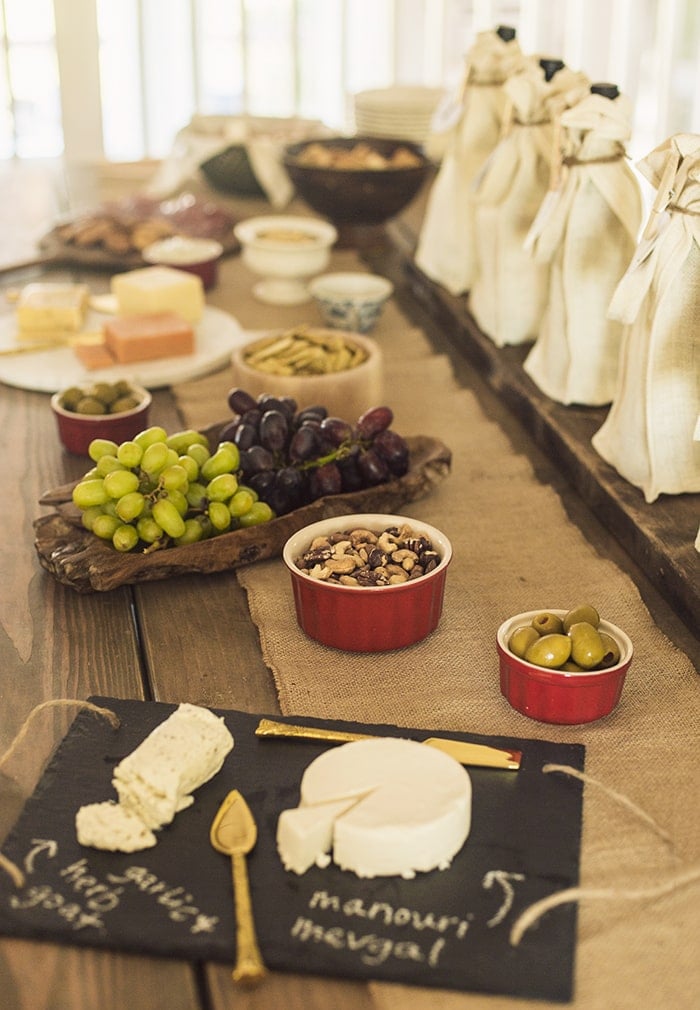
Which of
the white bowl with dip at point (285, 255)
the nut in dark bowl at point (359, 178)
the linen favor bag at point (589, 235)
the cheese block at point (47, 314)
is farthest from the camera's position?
the nut in dark bowl at point (359, 178)

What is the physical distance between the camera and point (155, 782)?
773mm

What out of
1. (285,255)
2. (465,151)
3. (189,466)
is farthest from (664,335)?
(285,255)

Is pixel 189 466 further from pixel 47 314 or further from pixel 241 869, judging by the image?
pixel 47 314

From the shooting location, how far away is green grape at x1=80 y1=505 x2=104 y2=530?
1.11 m

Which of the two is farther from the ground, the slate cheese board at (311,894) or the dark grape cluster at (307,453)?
the dark grape cluster at (307,453)

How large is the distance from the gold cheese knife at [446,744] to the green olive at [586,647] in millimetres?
101

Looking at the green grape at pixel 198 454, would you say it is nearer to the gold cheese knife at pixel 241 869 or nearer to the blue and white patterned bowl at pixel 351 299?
the gold cheese knife at pixel 241 869

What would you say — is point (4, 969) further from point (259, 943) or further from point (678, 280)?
point (678, 280)

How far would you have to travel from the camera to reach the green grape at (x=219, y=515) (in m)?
1.12

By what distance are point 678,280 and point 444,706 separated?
1.59 ft

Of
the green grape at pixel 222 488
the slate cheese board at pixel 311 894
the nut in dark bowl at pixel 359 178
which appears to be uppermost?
the nut in dark bowl at pixel 359 178

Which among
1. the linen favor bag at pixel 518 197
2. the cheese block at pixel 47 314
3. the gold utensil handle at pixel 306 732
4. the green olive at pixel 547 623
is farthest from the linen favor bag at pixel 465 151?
the gold utensil handle at pixel 306 732

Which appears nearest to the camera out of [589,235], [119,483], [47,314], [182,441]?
[119,483]

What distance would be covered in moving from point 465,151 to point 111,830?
1.37m
